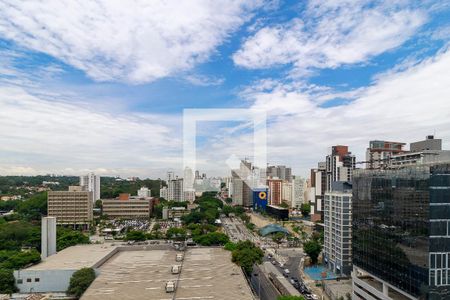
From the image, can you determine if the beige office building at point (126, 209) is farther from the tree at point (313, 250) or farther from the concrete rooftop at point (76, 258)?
the tree at point (313, 250)

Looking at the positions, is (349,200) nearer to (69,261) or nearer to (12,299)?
(69,261)

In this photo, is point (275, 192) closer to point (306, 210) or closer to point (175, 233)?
point (306, 210)

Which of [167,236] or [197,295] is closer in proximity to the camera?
[197,295]

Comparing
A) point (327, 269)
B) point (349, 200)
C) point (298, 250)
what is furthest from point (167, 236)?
point (349, 200)

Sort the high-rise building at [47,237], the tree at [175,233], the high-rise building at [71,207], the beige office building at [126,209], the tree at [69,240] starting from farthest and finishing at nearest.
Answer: the beige office building at [126,209]
the high-rise building at [71,207]
the tree at [175,233]
the tree at [69,240]
the high-rise building at [47,237]

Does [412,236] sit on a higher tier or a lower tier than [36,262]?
higher

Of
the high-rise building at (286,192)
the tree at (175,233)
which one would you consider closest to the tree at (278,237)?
the tree at (175,233)
